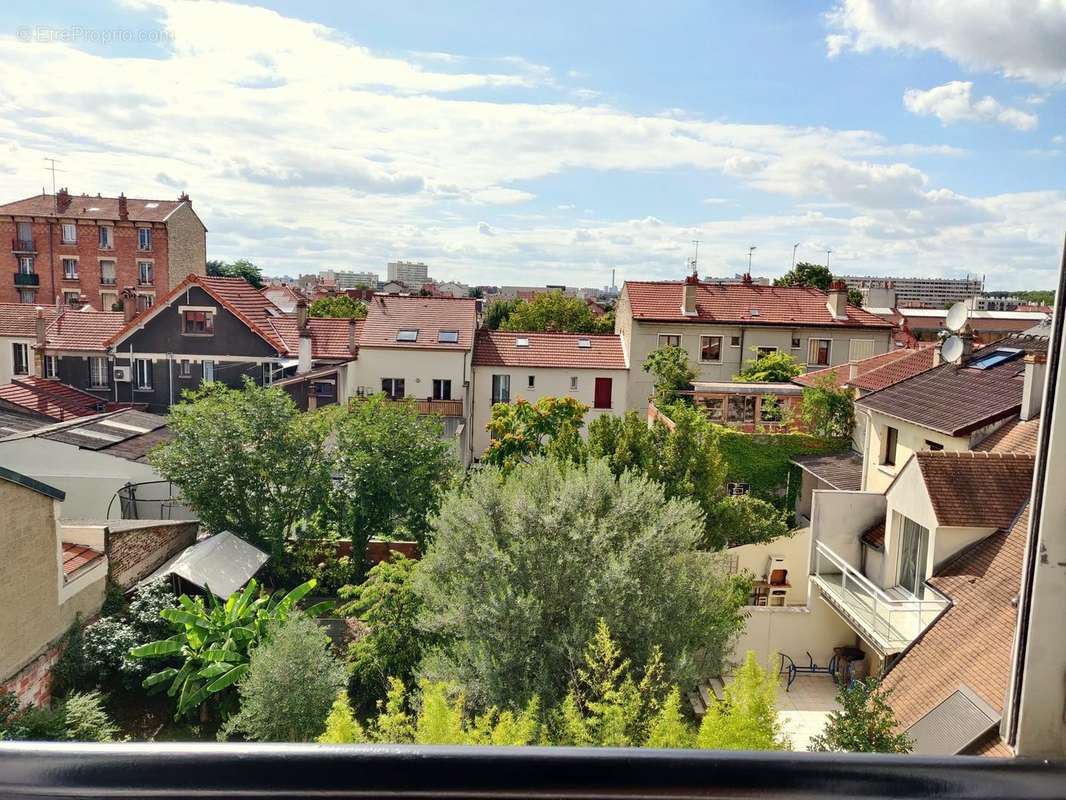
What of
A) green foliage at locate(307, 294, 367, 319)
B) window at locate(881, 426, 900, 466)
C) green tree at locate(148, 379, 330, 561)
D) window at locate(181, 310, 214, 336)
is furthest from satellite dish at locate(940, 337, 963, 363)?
green foliage at locate(307, 294, 367, 319)

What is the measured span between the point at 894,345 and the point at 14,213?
1567 inches

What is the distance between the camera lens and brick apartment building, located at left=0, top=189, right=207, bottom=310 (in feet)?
129

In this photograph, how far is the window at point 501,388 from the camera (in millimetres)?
25672

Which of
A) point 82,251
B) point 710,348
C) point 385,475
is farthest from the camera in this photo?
point 82,251

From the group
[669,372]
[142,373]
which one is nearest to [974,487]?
[669,372]

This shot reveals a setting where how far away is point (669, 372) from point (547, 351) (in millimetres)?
5056

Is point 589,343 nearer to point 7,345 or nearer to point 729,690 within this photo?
point 7,345

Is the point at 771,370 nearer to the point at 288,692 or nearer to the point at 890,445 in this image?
the point at 890,445

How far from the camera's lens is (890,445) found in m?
13.4

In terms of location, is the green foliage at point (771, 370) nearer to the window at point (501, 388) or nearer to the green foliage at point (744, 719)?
the window at point (501, 388)

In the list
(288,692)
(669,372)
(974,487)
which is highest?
(669,372)

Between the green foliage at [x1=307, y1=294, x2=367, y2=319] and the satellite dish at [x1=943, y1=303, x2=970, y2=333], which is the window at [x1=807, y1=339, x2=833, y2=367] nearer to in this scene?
the satellite dish at [x1=943, y1=303, x2=970, y2=333]

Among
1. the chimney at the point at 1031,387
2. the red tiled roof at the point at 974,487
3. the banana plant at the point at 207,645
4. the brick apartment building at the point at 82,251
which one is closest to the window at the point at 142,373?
the banana plant at the point at 207,645

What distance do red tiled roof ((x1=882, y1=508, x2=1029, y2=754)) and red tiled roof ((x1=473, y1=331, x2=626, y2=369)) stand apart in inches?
680
